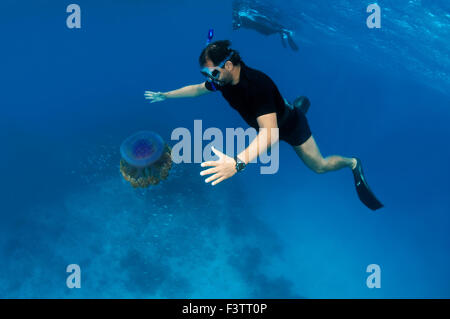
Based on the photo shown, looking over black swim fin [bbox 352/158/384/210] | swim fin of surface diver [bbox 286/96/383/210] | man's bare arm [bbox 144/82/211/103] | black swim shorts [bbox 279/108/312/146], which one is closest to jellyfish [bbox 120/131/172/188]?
man's bare arm [bbox 144/82/211/103]

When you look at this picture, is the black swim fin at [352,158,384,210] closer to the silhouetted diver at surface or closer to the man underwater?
the man underwater

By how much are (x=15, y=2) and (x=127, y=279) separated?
25093 millimetres

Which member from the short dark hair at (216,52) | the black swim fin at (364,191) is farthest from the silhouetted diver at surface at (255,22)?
the short dark hair at (216,52)

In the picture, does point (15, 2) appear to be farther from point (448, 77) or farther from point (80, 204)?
point (448, 77)

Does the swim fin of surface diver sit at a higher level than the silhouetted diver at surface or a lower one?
lower

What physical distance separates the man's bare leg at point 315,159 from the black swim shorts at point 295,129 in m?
0.17

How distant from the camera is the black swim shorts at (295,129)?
495 centimetres

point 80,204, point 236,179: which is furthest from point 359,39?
point 80,204

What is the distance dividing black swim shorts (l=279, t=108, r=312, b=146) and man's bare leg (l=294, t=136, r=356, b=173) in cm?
17

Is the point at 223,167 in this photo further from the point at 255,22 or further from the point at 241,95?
the point at 255,22

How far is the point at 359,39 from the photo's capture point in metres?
25.3

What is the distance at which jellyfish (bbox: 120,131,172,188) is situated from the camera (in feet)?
15.1

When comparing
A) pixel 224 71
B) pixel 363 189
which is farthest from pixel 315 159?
pixel 224 71

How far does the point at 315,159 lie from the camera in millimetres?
5738
